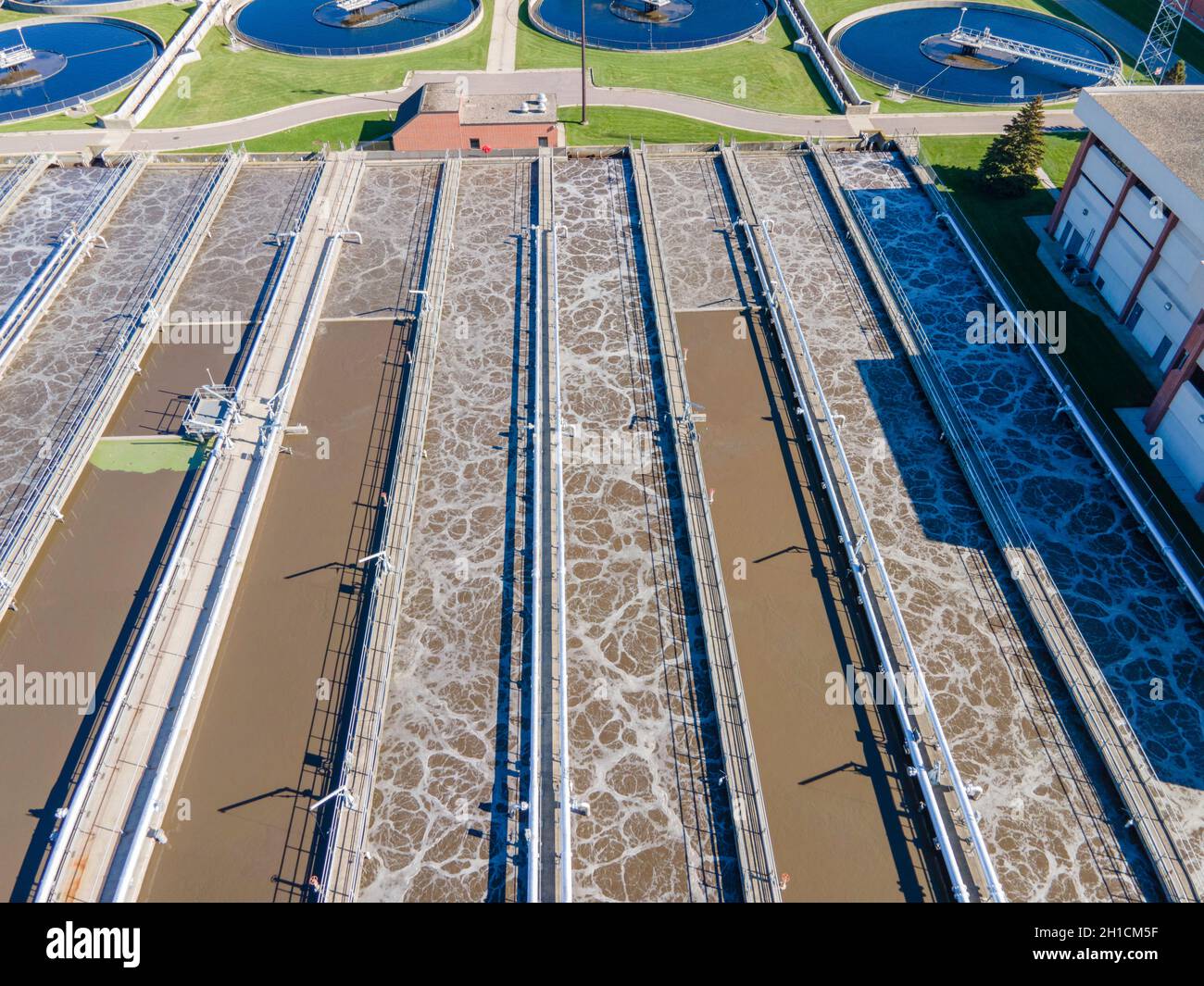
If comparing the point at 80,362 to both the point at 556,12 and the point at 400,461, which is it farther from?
the point at 556,12

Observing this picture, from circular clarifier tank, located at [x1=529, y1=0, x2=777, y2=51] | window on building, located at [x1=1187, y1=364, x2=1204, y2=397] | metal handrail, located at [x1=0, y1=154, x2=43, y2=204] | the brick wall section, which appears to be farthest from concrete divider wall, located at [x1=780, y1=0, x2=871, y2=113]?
metal handrail, located at [x1=0, y1=154, x2=43, y2=204]

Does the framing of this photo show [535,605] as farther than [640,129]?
No

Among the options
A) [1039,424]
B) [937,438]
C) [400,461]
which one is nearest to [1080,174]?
[1039,424]

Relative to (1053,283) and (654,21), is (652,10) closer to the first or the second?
(654,21)

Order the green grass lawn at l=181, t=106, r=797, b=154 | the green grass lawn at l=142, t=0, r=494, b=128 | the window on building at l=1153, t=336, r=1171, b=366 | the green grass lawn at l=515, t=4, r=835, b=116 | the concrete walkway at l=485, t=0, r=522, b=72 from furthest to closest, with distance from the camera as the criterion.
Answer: the concrete walkway at l=485, t=0, r=522, b=72 < the green grass lawn at l=515, t=4, r=835, b=116 < the green grass lawn at l=142, t=0, r=494, b=128 < the green grass lawn at l=181, t=106, r=797, b=154 < the window on building at l=1153, t=336, r=1171, b=366

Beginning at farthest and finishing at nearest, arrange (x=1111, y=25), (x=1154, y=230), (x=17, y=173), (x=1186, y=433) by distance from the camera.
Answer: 1. (x=1111, y=25)
2. (x=17, y=173)
3. (x=1154, y=230)
4. (x=1186, y=433)

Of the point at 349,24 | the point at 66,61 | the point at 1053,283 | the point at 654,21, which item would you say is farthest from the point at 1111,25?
the point at 66,61

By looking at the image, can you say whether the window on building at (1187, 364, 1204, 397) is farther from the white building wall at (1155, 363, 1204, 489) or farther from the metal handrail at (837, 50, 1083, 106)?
the metal handrail at (837, 50, 1083, 106)
